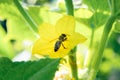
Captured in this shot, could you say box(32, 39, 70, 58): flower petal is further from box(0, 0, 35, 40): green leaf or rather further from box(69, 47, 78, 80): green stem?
box(0, 0, 35, 40): green leaf

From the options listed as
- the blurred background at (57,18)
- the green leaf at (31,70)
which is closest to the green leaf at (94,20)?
the blurred background at (57,18)

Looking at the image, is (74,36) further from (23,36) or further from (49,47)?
(23,36)

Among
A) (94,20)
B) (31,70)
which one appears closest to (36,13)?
(94,20)

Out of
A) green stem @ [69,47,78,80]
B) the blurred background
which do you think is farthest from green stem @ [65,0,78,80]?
the blurred background

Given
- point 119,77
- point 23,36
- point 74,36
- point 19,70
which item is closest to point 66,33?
point 74,36

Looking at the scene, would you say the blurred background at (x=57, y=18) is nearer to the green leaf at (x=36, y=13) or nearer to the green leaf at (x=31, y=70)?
the green leaf at (x=36, y=13)

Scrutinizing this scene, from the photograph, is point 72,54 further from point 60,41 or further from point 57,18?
point 57,18

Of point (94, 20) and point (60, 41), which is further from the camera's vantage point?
point (94, 20)
